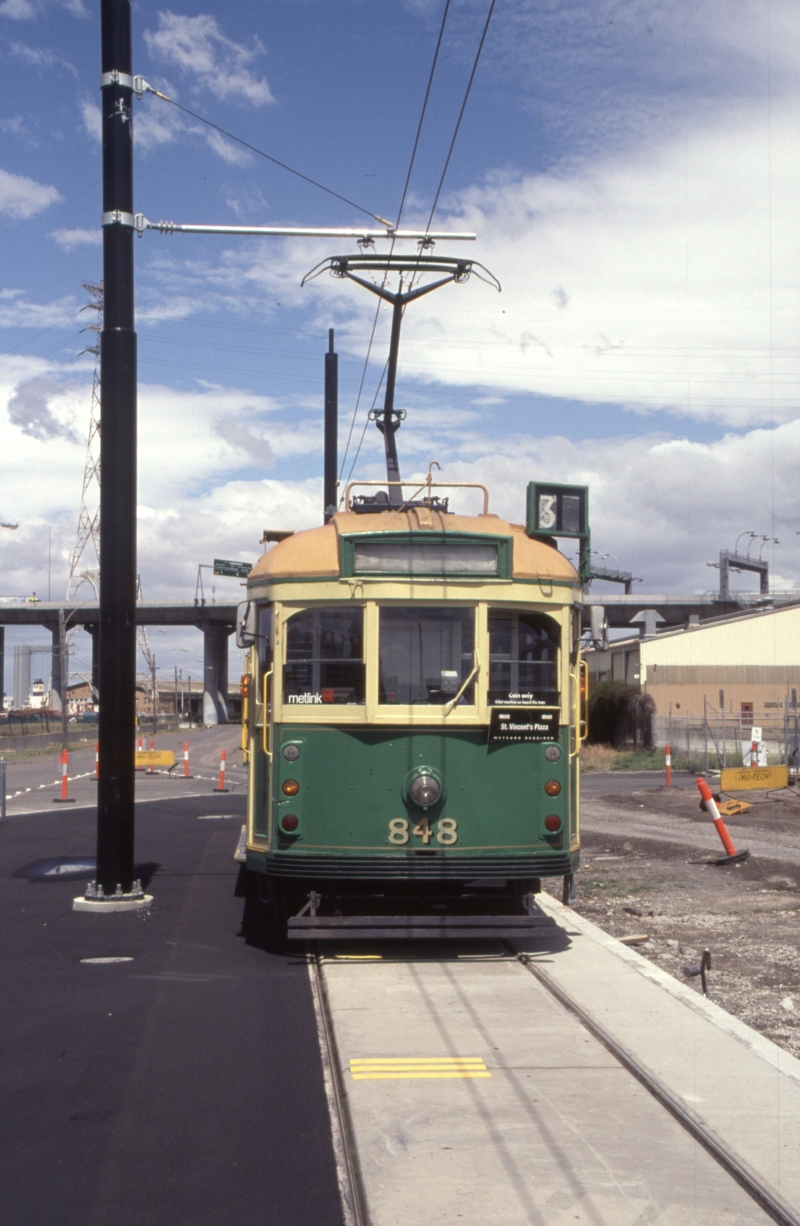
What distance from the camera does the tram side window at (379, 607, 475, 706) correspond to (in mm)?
8391

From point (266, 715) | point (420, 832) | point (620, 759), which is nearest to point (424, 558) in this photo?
point (266, 715)

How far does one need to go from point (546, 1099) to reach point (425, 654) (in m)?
3.63

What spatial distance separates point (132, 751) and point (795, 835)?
1152 cm

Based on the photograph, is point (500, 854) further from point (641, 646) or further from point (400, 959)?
point (641, 646)

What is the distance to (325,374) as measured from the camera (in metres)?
26.8

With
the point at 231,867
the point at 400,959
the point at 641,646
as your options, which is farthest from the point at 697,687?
the point at 400,959

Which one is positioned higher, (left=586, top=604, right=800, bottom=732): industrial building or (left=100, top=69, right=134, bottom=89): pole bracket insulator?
(left=100, top=69, right=134, bottom=89): pole bracket insulator

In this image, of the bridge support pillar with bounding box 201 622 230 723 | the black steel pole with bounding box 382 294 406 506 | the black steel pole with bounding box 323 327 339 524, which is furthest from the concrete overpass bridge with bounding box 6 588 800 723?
the black steel pole with bounding box 382 294 406 506

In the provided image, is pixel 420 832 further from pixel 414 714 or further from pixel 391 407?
pixel 391 407

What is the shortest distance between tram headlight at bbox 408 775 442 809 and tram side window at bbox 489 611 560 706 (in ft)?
2.45

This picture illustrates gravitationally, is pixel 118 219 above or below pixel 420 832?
above

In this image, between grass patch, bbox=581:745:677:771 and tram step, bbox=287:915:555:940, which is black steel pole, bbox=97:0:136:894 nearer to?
tram step, bbox=287:915:555:940

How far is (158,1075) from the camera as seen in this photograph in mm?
5852

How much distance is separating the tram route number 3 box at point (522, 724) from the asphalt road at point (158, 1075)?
219cm
